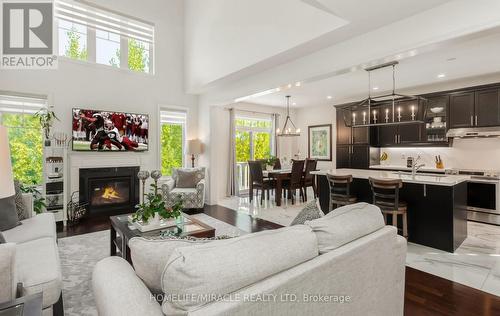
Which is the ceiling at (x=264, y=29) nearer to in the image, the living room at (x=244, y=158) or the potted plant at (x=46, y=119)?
the living room at (x=244, y=158)

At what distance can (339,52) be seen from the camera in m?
3.40

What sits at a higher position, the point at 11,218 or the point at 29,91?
the point at 29,91

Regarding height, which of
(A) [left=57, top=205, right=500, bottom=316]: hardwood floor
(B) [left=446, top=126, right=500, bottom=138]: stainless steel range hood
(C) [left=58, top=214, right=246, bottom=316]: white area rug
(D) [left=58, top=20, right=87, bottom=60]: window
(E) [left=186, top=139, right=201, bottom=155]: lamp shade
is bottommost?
(A) [left=57, top=205, right=500, bottom=316]: hardwood floor

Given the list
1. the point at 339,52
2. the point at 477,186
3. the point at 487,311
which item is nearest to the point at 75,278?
the point at 487,311

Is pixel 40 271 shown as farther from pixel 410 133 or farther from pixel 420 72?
pixel 410 133

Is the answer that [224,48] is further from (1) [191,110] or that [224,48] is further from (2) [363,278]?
(2) [363,278]

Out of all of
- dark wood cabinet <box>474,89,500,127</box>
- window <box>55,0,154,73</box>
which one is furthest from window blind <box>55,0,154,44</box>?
dark wood cabinet <box>474,89,500,127</box>

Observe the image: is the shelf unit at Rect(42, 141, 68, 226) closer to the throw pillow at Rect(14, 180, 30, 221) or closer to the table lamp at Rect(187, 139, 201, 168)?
the throw pillow at Rect(14, 180, 30, 221)

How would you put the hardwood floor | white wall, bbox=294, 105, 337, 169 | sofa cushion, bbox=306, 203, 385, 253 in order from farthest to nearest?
white wall, bbox=294, 105, 337, 169 < the hardwood floor < sofa cushion, bbox=306, 203, 385, 253

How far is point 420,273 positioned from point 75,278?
3.60m

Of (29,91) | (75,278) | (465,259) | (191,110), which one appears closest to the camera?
(75,278)

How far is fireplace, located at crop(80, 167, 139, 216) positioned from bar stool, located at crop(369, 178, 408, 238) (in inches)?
183

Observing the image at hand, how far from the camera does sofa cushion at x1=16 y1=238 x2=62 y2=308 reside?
1.64m

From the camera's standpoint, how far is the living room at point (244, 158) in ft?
4.04
